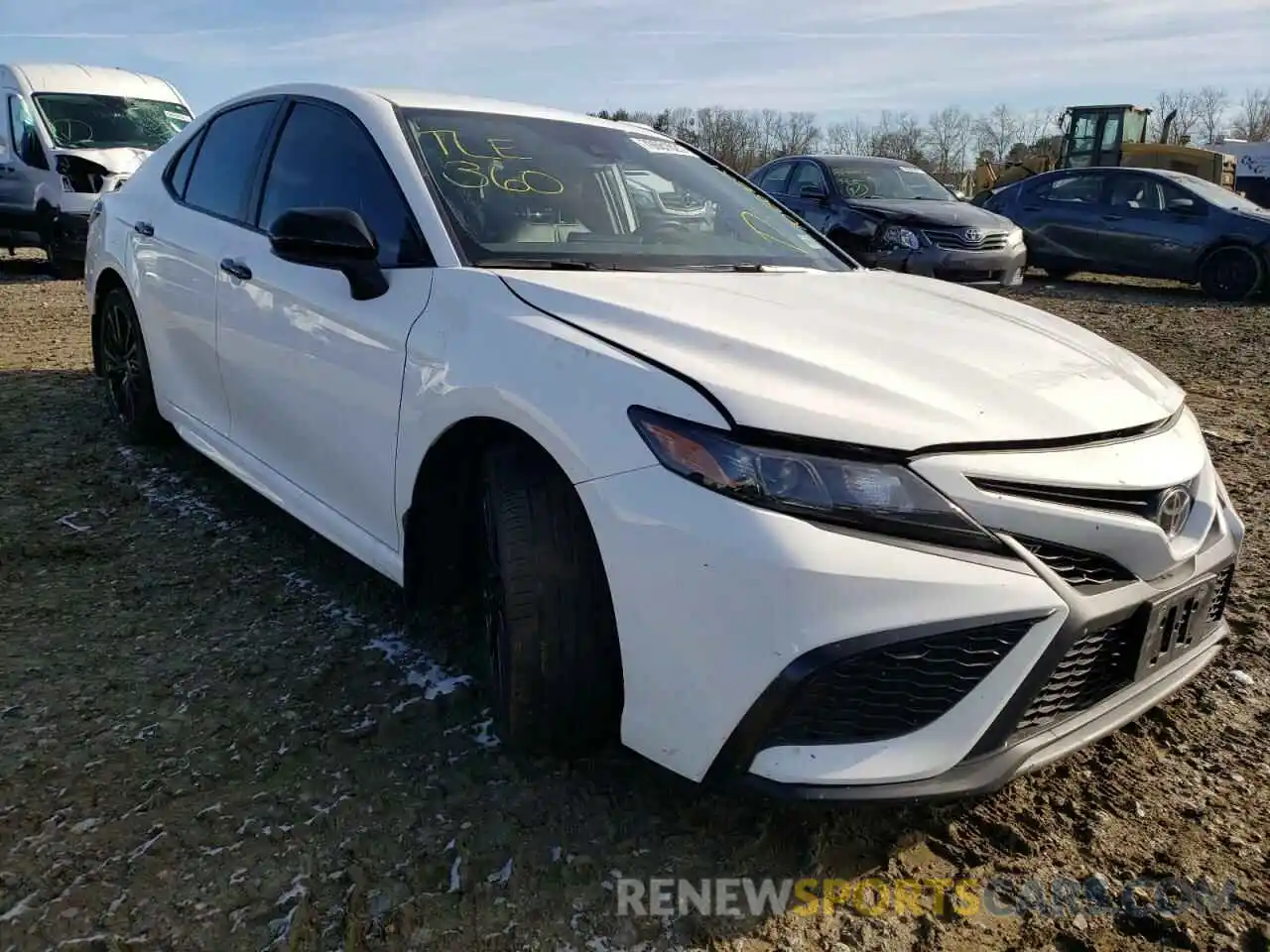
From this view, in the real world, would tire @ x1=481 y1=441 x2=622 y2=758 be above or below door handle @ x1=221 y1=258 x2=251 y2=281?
below

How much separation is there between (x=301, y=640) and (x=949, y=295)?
2.03 m

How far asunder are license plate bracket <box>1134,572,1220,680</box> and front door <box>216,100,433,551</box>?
1.65 meters

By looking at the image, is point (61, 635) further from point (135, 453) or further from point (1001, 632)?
point (1001, 632)

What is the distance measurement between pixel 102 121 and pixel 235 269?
30.7 feet

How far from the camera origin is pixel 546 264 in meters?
2.48

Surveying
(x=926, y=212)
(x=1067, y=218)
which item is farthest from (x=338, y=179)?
(x=1067, y=218)

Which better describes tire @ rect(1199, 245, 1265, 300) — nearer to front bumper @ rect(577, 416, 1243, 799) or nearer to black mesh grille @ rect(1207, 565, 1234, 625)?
black mesh grille @ rect(1207, 565, 1234, 625)

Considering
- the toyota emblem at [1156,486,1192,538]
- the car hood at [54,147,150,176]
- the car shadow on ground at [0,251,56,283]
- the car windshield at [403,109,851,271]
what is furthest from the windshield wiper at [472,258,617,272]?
the car shadow on ground at [0,251,56,283]

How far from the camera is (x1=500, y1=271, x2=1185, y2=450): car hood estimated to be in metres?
1.80

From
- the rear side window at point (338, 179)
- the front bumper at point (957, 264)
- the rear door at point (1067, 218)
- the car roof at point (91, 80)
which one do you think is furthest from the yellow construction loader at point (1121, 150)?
the rear side window at point (338, 179)

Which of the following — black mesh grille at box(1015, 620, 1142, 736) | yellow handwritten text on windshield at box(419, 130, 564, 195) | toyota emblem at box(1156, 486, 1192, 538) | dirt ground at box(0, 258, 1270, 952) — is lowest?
dirt ground at box(0, 258, 1270, 952)

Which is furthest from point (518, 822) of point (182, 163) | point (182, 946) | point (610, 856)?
point (182, 163)

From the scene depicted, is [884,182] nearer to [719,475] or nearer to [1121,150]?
[719,475]

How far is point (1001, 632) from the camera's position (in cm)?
171
